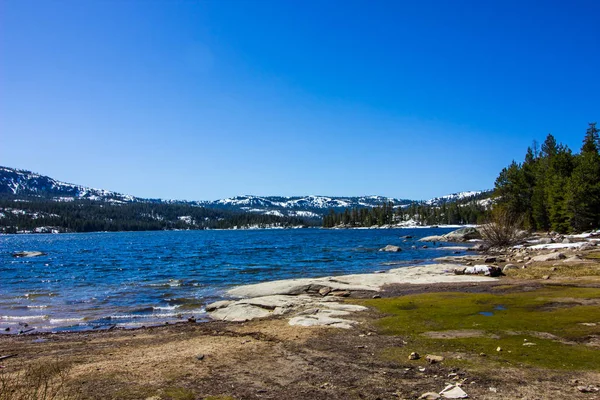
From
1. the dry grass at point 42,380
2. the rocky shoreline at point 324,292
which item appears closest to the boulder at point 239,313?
the rocky shoreline at point 324,292

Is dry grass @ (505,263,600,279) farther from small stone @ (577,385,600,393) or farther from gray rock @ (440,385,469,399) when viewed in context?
gray rock @ (440,385,469,399)

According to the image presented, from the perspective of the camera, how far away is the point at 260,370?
12.5m

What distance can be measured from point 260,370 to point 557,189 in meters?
89.9

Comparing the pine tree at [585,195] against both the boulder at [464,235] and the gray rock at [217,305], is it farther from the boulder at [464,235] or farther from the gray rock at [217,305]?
the gray rock at [217,305]

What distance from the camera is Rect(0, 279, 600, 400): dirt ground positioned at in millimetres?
10297

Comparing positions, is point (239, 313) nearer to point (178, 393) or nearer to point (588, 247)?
point (178, 393)

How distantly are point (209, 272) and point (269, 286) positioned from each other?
915 inches

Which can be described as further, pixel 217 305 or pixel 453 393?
pixel 217 305

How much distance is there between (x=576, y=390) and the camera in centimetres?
979

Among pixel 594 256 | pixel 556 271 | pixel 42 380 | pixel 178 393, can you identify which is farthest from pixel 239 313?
pixel 594 256

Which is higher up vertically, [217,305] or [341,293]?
[341,293]

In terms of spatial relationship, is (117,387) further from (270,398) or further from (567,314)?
(567,314)

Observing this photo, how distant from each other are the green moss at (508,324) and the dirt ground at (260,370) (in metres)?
1.12

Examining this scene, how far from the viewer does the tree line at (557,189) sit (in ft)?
254
